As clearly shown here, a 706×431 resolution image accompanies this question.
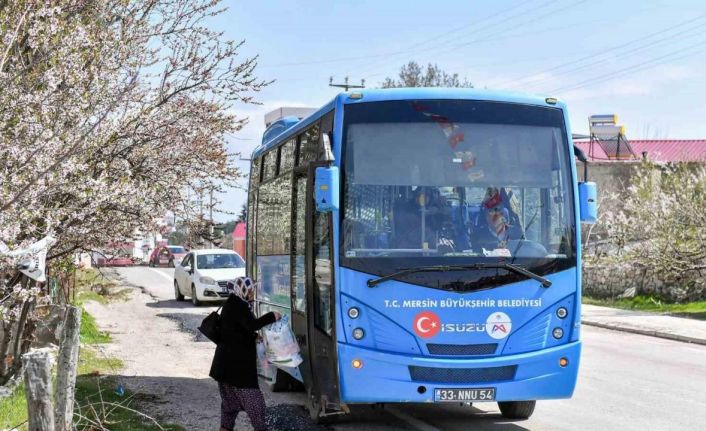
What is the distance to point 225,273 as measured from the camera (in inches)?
1064

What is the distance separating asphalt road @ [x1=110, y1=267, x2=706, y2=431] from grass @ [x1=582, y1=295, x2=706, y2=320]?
8.81 m

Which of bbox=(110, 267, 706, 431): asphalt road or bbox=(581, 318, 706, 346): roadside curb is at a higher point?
bbox=(110, 267, 706, 431): asphalt road

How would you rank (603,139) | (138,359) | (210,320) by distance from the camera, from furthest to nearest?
(603,139), (138,359), (210,320)

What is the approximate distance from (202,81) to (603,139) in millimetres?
40845

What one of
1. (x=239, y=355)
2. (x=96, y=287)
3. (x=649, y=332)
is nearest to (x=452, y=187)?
(x=239, y=355)

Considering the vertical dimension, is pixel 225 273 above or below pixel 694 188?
below

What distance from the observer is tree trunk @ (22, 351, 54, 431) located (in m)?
5.87

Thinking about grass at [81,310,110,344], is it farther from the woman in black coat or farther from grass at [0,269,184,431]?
the woman in black coat

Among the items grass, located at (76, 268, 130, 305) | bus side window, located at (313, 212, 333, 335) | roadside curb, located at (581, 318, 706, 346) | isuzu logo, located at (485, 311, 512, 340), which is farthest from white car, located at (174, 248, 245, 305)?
isuzu logo, located at (485, 311, 512, 340)

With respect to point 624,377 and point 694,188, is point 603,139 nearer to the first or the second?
point 694,188

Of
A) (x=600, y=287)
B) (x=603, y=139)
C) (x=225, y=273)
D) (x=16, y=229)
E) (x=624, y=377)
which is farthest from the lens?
(x=603, y=139)

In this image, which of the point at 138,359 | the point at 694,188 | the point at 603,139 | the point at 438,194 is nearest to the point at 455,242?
the point at 438,194

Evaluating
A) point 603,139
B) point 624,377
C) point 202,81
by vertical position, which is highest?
point 603,139

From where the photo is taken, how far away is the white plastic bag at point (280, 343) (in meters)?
8.69
